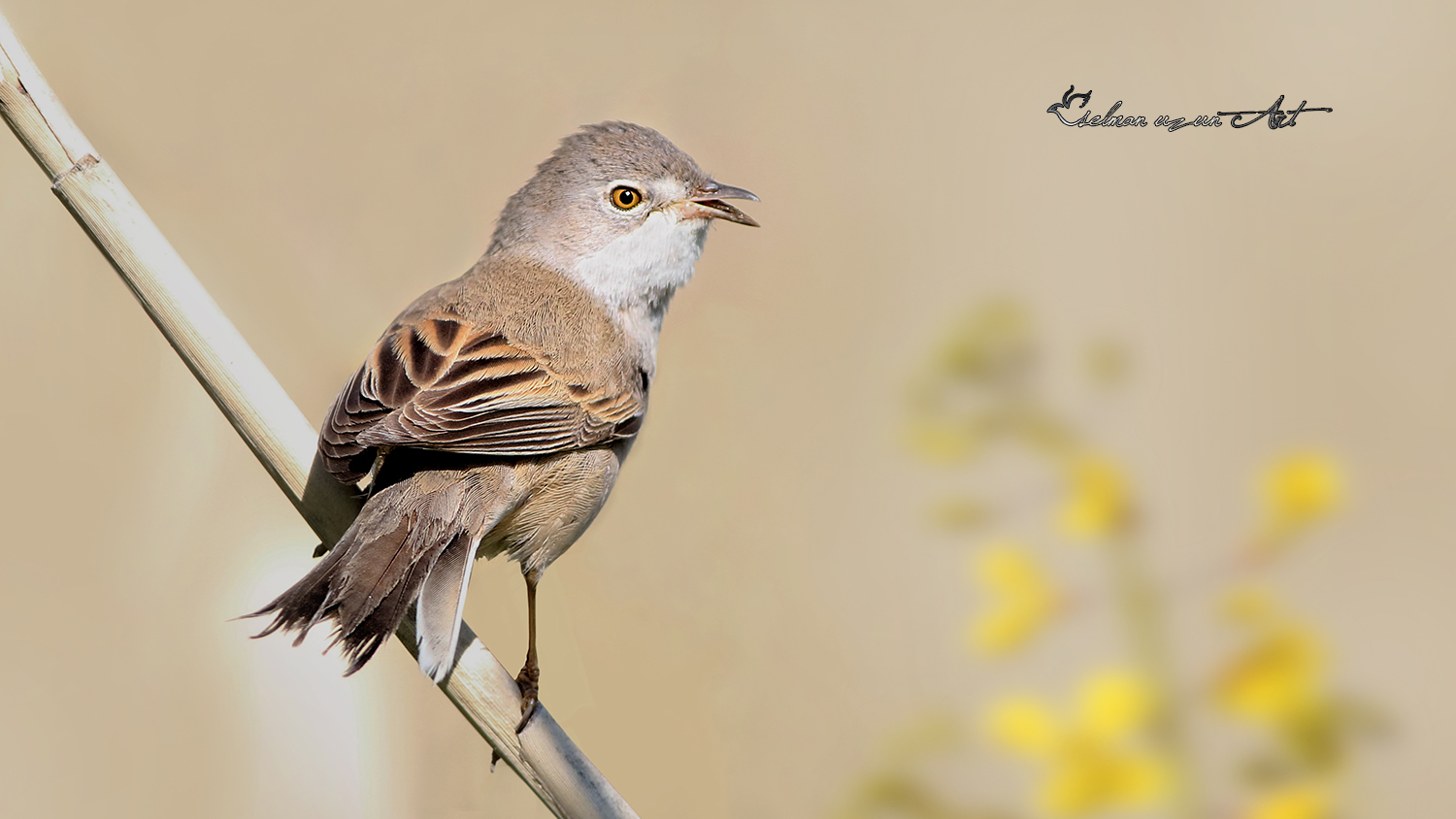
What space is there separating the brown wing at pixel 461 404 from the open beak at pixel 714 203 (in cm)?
41

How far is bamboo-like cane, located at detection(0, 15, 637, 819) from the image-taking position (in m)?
1.47

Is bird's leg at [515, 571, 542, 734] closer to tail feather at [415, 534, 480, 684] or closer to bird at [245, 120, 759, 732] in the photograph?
bird at [245, 120, 759, 732]

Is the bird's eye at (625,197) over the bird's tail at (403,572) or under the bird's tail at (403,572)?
over

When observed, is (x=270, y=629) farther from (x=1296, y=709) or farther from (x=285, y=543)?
(x=1296, y=709)

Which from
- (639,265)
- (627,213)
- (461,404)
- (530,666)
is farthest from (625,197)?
(530,666)

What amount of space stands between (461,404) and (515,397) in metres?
0.14

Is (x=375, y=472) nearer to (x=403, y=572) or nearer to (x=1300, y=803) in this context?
(x=403, y=572)

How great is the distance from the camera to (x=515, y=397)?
1.88 m

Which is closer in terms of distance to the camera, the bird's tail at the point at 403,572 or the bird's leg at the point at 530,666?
the bird's tail at the point at 403,572

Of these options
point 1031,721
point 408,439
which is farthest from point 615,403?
point 1031,721

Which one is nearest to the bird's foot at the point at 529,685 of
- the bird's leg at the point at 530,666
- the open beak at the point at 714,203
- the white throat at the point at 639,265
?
the bird's leg at the point at 530,666

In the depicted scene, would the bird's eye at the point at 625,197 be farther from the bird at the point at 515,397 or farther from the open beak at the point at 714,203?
the open beak at the point at 714,203

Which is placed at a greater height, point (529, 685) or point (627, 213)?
point (627, 213)

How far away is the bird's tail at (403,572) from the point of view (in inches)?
57.9
